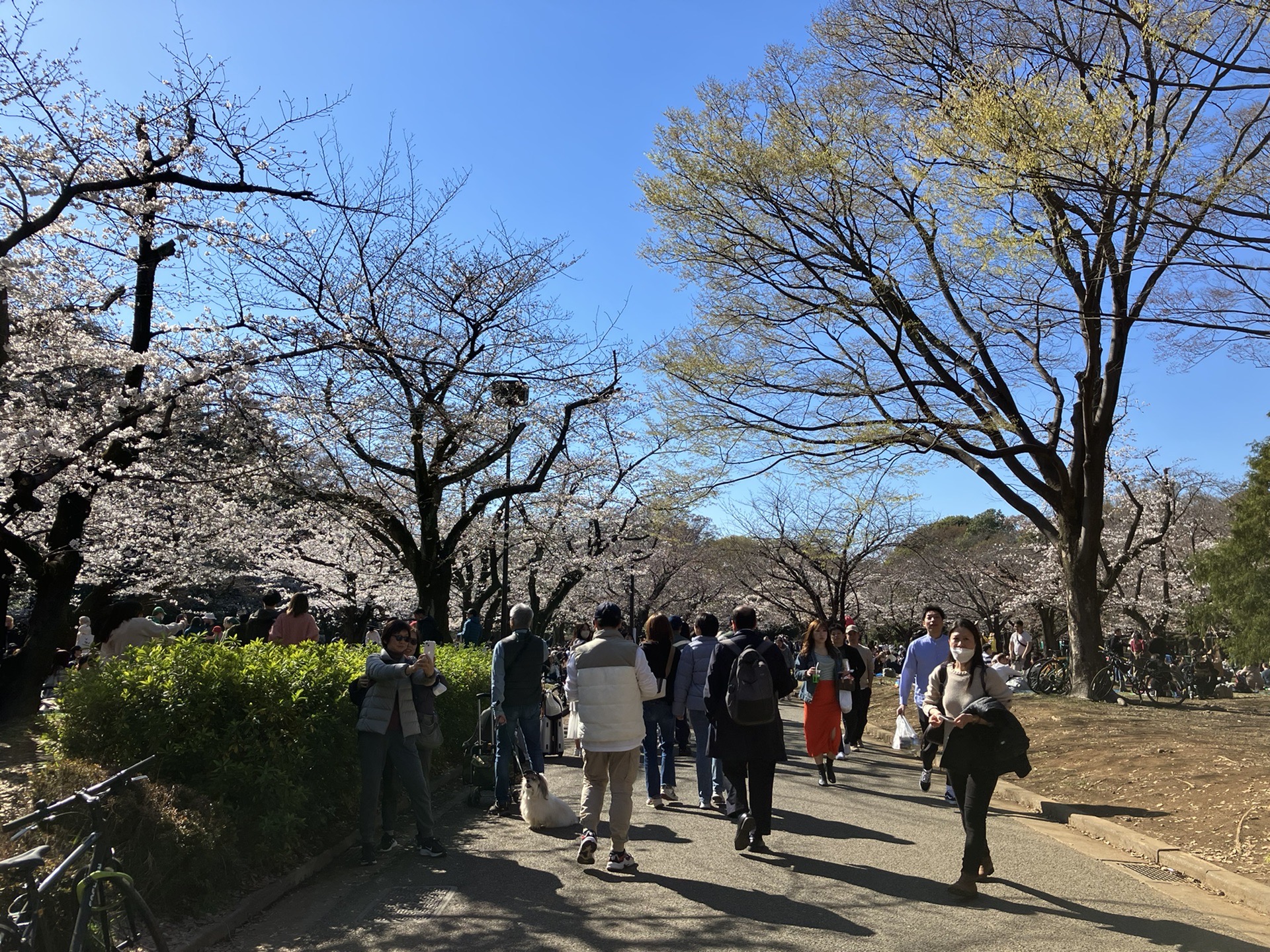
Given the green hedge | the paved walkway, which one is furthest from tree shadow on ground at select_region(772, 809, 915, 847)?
the green hedge

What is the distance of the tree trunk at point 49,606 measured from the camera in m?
11.7

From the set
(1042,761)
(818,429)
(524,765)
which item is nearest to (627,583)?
(818,429)

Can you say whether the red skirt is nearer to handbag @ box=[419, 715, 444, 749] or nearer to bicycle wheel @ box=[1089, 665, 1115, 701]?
handbag @ box=[419, 715, 444, 749]

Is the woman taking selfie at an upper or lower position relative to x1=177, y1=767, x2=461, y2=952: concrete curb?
upper

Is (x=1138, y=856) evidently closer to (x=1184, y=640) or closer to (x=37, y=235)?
(x=37, y=235)

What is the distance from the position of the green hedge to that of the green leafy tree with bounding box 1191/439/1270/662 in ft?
87.1

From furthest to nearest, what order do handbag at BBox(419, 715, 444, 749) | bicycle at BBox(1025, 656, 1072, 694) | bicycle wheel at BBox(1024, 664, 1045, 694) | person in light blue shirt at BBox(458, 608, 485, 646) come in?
bicycle wheel at BBox(1024, 664, 1045, 694)
bicycle at BBox(1025, 656, 1072, 694)
person in light blue shirt at BBox(458, 608, 485, 646)
handbag at BBox(419, 715, 444, 749)

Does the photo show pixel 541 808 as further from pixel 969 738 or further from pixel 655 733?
pixel 969 738

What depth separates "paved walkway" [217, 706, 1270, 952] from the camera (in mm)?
4496

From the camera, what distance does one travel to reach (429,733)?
6461 millimetres

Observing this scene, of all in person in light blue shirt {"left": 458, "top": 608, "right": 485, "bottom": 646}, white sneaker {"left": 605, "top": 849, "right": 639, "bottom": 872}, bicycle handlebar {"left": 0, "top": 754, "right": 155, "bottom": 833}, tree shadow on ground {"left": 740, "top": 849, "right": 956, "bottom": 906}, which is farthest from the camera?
person in light blue shirt {"left": 458, "top": 608, "right": 485, "bottom": 646}

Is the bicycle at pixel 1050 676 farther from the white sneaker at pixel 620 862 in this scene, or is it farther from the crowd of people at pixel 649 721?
the white sneaker at pixel 620 862

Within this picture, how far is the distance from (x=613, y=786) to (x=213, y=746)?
246 cm

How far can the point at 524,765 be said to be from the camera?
289 inches
